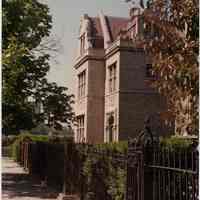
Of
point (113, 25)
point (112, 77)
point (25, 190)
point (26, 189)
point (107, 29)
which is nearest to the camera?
point (25, 190)

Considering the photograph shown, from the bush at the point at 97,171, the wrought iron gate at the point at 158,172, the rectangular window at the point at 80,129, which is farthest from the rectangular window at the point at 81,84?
the wrought iron gate at the point at 158,172

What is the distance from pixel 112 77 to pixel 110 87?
62 cm

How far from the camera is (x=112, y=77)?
27.4m

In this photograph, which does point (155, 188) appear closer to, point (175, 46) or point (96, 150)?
point (175, 46)

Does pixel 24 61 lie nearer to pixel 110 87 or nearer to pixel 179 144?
pixel 179 144

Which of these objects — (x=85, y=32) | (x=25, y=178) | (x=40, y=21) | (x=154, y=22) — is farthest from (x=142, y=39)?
(x=85, y=32)

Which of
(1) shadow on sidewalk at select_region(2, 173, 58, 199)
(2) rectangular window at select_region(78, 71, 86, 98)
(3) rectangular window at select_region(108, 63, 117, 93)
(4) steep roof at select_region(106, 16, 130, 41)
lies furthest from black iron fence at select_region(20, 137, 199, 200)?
(4) steep roof at select_region(106, 16, 130, 41)

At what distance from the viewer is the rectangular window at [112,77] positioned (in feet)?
88.2

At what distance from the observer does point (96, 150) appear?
28.8ft

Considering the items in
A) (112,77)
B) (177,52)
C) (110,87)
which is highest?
(112,77)

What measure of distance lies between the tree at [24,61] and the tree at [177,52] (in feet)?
29.5

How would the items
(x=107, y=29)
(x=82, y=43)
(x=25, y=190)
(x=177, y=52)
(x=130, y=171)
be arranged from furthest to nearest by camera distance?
Answer: (x=82, y=43)
(x=107, y=29)
(x=25, y=190)
(x=130, y=171)
(x=177, y=52)

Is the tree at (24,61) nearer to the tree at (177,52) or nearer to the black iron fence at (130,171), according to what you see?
the black iron fence at (130,171)

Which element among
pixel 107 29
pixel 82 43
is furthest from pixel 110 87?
pixel 82 43
